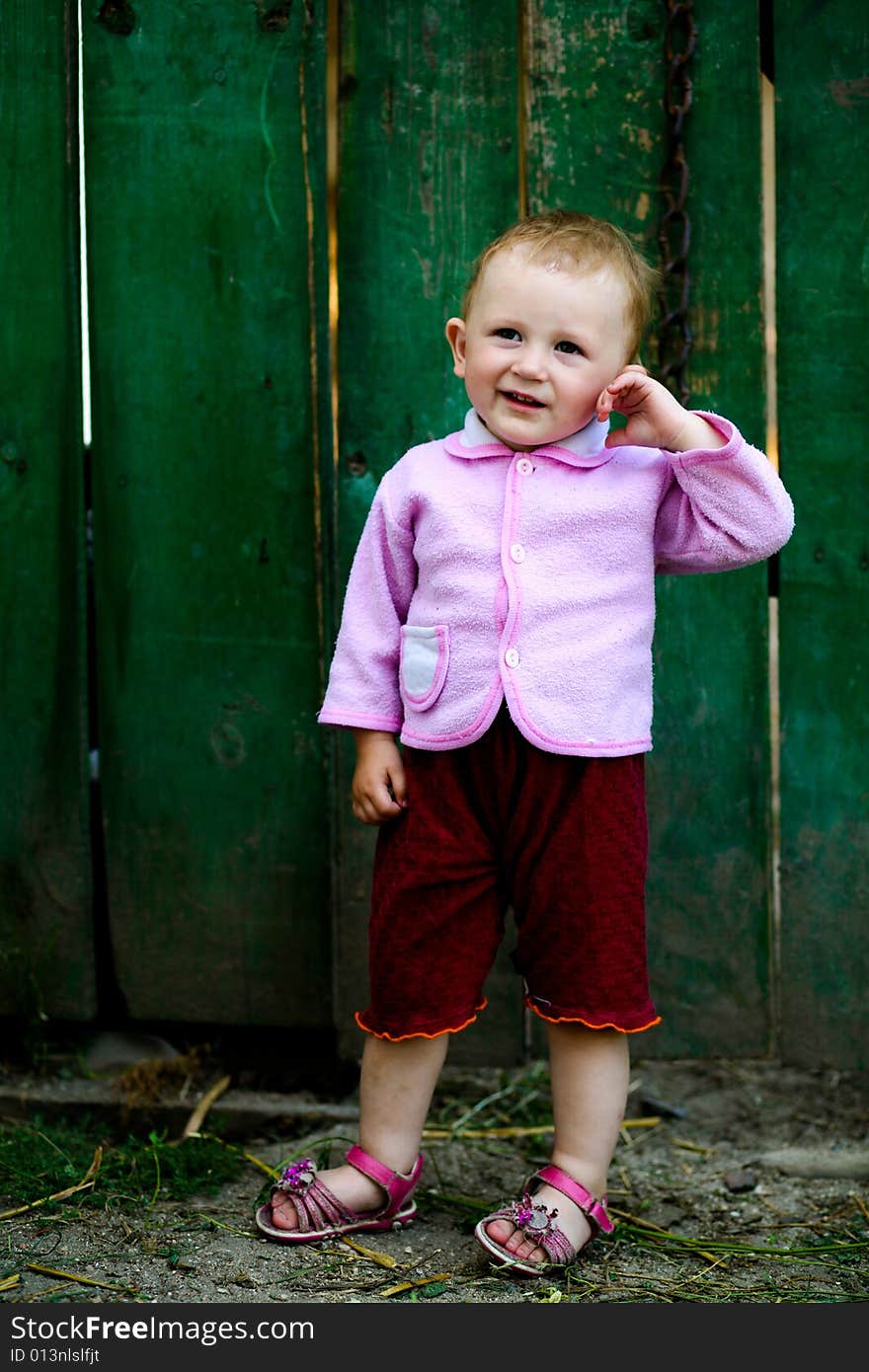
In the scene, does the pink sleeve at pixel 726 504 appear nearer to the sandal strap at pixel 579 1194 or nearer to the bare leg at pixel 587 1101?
the bare leg at pixel 587 1101

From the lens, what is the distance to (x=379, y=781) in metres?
2.20

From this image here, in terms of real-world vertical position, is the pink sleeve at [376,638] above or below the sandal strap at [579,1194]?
above

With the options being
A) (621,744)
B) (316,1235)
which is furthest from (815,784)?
(316,1235)

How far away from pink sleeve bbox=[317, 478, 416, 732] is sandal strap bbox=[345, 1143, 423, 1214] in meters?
0.66

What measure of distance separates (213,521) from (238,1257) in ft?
4.05

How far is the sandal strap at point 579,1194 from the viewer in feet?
7.06

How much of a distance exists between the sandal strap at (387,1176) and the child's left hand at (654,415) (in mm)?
1147

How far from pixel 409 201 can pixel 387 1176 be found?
1.59m

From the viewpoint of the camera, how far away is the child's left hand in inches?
79.2

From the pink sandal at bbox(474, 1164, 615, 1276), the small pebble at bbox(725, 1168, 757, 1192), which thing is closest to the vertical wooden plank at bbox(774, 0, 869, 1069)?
the small pebble at bbox(725, 1168, 757, 1192)

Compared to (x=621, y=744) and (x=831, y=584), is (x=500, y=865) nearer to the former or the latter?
(x=621, y=744)

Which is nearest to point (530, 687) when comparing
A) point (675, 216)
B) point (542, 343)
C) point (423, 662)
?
point (423, 662)

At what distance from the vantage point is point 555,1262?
81.6 inches

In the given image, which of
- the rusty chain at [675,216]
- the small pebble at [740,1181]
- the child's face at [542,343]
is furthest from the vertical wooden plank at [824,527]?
the child's face at [542,343]
